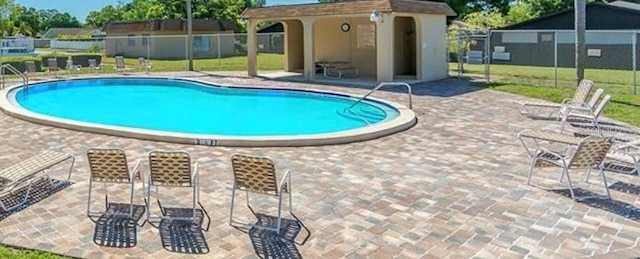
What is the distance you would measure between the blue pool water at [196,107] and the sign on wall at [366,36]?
4784 millimetres

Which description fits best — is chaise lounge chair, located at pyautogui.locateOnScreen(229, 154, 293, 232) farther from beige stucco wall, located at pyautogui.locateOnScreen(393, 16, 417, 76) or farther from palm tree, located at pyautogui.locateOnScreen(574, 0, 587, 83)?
beige stucco wall, located at pyautogui.locateOnScreen(393, 16, 417, 76)

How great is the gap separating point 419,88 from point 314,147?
29.9 ft

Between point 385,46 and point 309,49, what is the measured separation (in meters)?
3.40

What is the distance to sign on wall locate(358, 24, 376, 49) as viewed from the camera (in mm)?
20531

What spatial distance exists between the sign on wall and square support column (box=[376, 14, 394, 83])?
2460 mm

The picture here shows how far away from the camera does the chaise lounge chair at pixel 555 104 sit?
1104 centimetres

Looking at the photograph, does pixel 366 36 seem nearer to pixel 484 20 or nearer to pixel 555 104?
pixel 555 104

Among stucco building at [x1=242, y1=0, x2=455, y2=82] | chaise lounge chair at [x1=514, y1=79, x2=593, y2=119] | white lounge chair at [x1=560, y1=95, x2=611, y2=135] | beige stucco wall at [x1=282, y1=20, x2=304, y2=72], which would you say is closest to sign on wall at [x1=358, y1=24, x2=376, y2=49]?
stucco building at [x1=242, y1=0, x2=455, y2=82]

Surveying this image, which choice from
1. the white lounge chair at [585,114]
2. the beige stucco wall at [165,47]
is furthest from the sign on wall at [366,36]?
the beige stucco wall at [165,47]

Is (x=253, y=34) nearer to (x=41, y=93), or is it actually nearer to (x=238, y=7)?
(x=41, y=93)

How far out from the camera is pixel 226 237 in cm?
505

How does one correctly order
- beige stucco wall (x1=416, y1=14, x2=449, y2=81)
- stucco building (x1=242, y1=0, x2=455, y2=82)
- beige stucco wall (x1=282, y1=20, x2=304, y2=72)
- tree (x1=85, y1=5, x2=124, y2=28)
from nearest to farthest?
stucco building (x1=242, y1=0, x2=455, y2=82)
beige stucco wall (x1=416, y1=14, x2=449, y2=81)
beige stucco wall (x1=282, y1=20, x2=304, y2=72)
tree (x1=85, y1=5, x2=124, y2=28)

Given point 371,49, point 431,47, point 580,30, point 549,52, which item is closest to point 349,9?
point 371,49

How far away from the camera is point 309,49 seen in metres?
20.2
